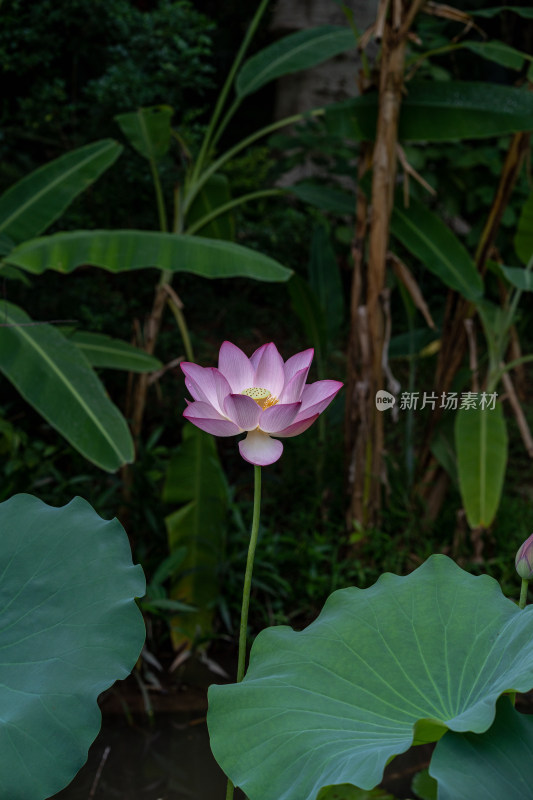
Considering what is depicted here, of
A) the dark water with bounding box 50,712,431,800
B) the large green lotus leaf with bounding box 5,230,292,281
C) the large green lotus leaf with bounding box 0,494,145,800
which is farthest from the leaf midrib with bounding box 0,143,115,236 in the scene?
the large green lotus leaf with bounding box 0,494,145,800

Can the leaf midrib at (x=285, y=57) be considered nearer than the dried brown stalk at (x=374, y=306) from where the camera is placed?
No

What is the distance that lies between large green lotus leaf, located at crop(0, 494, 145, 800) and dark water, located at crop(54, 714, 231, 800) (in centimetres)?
122

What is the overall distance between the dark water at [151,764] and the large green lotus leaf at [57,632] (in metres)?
1.22

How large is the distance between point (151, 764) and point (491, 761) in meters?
1.50

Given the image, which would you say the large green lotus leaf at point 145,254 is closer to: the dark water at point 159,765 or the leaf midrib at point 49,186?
the leaf midrib at point 49,186

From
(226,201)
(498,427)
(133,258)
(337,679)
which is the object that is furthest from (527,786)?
(226,201)

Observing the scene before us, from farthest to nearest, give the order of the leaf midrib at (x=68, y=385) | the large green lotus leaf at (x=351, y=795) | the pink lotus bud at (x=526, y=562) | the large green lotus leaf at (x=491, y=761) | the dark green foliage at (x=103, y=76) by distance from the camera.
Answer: the dark green foliage at (x=103, y=76)
the leaf midrib at (x=68, y=385)
the large green lotus leaf at (x=351, y=795)
the pink lotus bud at (x=526, y=562)
the large green lotus leaf at (x=491, y=761)

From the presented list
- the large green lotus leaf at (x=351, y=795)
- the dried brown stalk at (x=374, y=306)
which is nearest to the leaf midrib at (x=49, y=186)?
the dried brown stalk at (x=374, y=306)

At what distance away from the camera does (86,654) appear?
71cm

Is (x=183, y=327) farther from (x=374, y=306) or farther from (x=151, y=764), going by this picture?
(x=151, y=764)

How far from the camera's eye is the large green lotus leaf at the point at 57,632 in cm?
66

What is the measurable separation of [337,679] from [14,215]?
1.80m

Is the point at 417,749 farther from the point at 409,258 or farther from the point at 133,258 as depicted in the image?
the point at 409,258

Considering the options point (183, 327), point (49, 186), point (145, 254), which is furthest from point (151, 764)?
point (49, 186)
